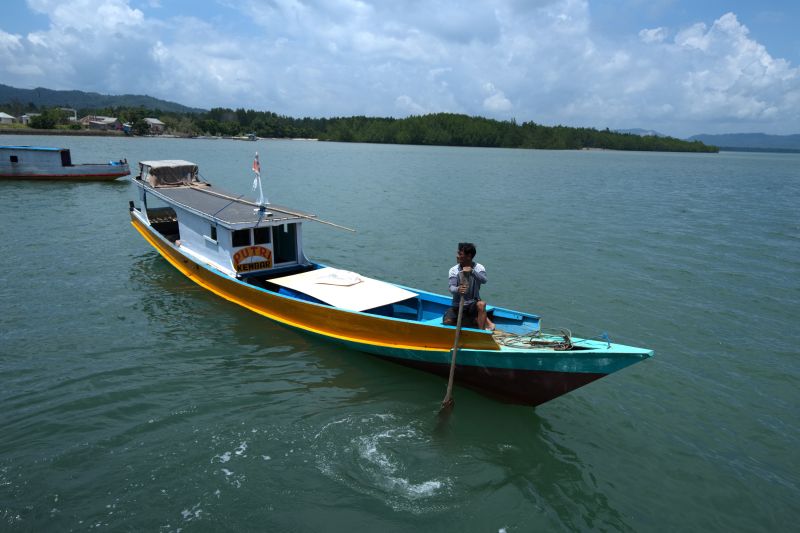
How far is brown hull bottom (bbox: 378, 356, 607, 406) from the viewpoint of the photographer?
8742 mm

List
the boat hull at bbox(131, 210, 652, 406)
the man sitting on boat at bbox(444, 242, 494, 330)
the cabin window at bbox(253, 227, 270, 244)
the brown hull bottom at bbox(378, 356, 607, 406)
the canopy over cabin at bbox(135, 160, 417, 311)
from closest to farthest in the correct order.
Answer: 1. the boat hull at bbox(131, 210, 652, 406)
2. the brown hull bottom at bbox(378, 356, 607, 406)
3. the man sitting on boat at bbox(444, 242, 494, 330)
4. the canopy over cabin at bbox(135, 160, 417, 311)
5. the cabin window at bbox(253, 227, 270, 244)

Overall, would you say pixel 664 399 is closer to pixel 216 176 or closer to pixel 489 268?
pixel 489 268

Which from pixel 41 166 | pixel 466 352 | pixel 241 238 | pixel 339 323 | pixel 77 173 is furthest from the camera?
pixel 77 173

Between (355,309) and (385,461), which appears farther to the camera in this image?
(355,309)

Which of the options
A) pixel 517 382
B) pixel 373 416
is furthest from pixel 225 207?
pixel 517 382

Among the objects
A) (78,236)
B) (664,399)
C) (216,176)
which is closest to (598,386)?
(664,399)

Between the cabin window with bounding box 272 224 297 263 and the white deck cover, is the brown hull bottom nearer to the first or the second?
Result: the white deck cover

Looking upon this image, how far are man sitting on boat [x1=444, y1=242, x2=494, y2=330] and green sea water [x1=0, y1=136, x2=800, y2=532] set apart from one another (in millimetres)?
1550

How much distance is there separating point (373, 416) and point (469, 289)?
126 inches

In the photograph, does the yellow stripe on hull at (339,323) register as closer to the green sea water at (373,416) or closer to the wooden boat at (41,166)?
the green sea water at (373,416)

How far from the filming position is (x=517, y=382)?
934 centimetres

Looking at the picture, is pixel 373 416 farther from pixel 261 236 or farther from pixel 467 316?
pixel 261 236

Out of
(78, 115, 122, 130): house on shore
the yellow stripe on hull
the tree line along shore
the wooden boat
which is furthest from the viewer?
the tree line along shore

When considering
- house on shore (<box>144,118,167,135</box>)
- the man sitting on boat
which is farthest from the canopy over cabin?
house on shore (<box>144,118,167,135</box>)
